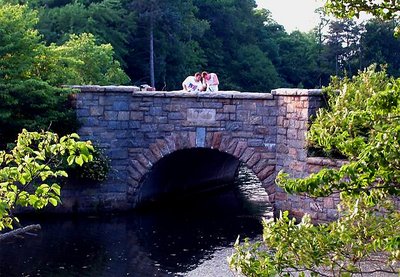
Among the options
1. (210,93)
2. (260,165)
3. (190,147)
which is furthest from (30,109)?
(260,165)

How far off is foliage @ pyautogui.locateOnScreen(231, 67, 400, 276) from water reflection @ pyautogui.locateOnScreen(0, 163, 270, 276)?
7.09 m

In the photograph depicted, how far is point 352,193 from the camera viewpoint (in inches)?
155

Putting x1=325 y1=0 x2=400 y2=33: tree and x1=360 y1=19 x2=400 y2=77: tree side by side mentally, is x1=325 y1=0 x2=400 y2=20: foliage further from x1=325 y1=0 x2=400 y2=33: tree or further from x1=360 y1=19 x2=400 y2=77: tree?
x1=360 y1=19 x2=400 y2=77: tree

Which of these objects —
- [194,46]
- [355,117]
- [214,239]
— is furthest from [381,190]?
[194,46]

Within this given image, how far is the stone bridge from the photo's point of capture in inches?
599

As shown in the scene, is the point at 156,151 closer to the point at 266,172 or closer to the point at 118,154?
the point at 118,154

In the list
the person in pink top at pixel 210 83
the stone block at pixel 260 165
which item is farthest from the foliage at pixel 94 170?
the stone block at pixel 260 165

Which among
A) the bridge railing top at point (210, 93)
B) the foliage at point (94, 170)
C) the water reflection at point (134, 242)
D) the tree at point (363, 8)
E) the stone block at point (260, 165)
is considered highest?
the tree at point (363, 8)

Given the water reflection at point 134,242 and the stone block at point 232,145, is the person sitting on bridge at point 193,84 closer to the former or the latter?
the stone block at point 232,145

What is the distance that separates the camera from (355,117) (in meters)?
4.07

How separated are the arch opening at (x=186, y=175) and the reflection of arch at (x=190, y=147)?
0.32 meters

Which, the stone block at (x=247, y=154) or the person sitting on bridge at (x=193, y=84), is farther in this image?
the person sitting on bridge at (x=193, y=84)

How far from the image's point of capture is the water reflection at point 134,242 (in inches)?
460

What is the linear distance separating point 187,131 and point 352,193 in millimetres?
12008
